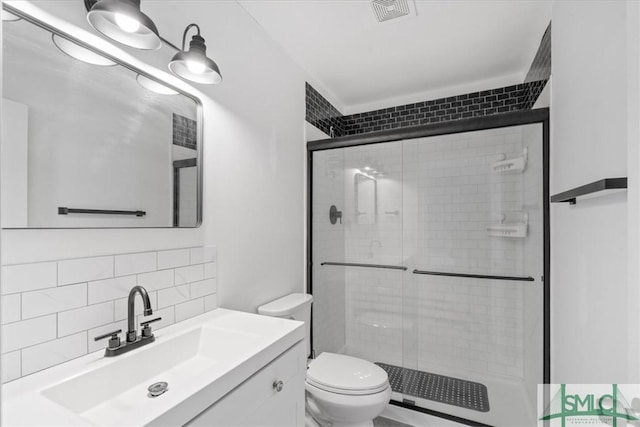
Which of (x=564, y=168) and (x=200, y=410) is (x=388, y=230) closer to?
(x=564, y=168)

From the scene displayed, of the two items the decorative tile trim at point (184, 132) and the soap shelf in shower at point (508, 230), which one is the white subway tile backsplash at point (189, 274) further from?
the soap shelf in shower at point (508, 230)

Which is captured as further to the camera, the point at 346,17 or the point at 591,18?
the point at 346,17

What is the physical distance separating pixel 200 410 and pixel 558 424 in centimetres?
147

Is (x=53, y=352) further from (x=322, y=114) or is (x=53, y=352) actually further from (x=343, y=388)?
(x=322, y=114)

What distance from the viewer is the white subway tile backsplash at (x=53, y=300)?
102 cm

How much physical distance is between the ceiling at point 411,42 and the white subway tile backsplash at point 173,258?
1446 millimetres

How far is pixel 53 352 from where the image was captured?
1.07 metres

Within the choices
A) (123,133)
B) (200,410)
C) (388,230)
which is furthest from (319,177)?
(200,410)

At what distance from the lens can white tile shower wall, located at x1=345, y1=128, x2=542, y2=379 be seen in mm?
2152

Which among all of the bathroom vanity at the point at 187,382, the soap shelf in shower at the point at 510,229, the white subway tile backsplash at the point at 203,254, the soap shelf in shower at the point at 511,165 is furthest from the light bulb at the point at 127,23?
the soap shelf in shower at the point at 510,229

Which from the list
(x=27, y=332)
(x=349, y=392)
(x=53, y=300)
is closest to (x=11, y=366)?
(x=27, y=332)

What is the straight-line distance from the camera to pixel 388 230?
8.09 feet

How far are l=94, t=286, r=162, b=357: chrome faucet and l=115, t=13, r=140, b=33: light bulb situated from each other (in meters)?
0.88

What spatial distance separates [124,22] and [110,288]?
92cm
